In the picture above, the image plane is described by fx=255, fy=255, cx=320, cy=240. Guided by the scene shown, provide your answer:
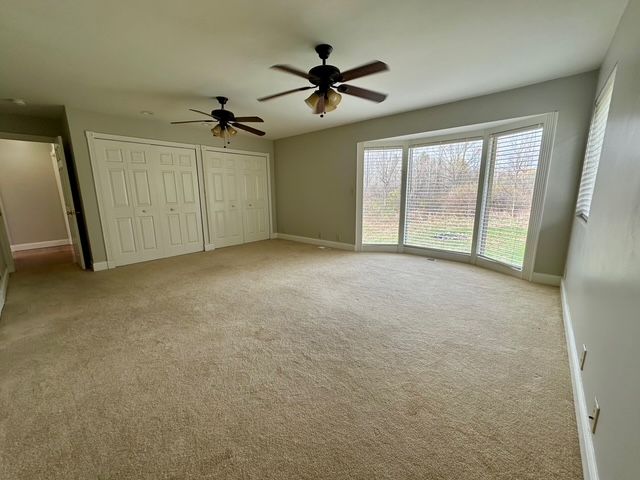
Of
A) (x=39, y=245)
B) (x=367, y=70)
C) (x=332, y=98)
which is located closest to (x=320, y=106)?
(x=332, y=98)

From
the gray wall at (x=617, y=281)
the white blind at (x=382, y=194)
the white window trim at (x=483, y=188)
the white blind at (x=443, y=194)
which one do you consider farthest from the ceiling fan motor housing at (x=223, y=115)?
the gray wall at (x=617, y=281)

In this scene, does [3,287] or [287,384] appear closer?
[287,384]

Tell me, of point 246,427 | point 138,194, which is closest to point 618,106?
point 246,427

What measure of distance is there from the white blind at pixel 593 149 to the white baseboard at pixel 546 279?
868 millimetres

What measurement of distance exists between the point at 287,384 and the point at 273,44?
2.79 m

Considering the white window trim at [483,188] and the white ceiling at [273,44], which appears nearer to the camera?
the white ceiling at [273,44]

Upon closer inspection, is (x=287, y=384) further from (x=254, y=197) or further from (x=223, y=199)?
(x=254, y=197)

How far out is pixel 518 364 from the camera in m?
1.86

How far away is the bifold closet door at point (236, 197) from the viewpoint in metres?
5.52

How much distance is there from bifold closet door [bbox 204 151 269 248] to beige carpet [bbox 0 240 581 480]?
105 inches

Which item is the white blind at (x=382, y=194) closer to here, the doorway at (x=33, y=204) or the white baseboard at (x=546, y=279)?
the white baseboard at (x=546, y=279)

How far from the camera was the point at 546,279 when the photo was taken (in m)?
3.33

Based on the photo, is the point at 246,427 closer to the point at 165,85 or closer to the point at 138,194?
the point at 165,85

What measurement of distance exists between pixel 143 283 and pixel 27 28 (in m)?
2.78
